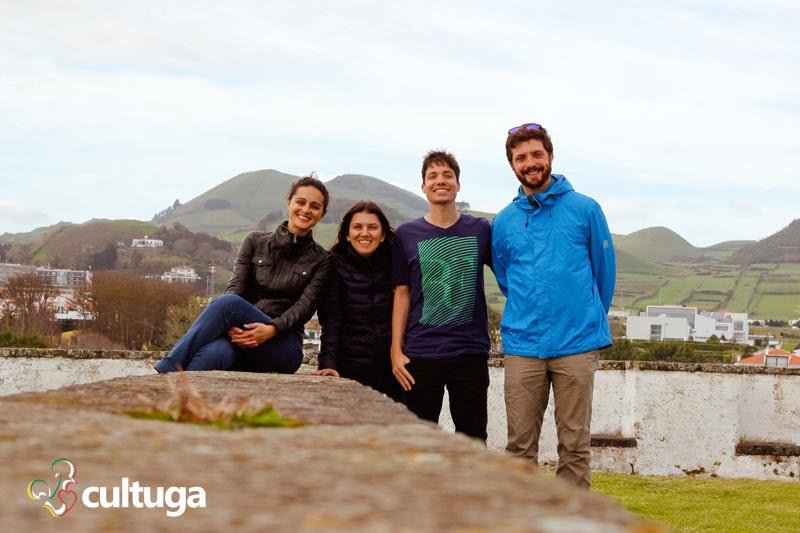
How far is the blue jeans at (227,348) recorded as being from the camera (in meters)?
4.32

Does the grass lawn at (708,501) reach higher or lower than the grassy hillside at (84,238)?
lower

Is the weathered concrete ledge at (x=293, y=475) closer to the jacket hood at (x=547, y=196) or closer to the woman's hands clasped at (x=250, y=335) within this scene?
the woman's hands clasped at (x=250, y=335)

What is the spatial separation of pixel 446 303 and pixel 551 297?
53 centimetres

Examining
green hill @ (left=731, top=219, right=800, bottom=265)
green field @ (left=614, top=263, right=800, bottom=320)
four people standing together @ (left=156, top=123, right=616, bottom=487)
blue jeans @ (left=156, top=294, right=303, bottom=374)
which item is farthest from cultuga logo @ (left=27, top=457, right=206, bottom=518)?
green hill @ (left=731, top=219, right=800, bottom=265)

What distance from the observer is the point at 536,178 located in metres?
4.44

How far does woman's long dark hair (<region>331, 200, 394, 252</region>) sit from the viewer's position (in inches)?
193

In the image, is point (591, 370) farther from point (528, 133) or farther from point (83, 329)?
point (83, 329)

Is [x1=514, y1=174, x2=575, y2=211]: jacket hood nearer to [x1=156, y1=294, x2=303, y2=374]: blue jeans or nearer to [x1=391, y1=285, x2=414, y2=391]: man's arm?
[x1=391, y1=285, x2=414, y2=391]: man's arm

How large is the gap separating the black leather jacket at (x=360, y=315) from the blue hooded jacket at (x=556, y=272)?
677 millimetres

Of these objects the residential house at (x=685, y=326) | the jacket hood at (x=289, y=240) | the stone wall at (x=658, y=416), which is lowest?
the residential house at (x=685, y=326)

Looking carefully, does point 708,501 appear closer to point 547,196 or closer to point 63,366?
point 547,196

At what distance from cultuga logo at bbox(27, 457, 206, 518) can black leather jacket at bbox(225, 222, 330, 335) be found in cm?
344

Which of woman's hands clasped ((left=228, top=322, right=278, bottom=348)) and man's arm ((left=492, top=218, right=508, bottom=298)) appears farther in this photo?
man's arm ((left=492, top=218, right=508, bottom=298))

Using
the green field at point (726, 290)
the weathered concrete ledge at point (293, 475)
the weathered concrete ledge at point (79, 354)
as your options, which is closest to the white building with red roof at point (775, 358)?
the weathered concrete ledge at point (79, 354)
